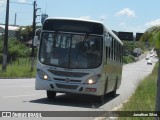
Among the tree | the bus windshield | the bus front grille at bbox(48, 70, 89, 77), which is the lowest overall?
the bus front grille at bbox(48, 70, 89, 77)

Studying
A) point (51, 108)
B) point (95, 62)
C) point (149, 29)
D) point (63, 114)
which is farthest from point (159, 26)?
point (95, 62)

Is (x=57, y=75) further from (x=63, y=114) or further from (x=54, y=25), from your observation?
(x=63, y=114)

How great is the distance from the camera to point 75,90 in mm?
Answer: 16859

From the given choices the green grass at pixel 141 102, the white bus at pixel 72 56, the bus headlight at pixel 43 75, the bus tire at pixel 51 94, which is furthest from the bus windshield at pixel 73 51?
the green grass at pixel 141 102

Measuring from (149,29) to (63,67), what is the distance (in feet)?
30.6

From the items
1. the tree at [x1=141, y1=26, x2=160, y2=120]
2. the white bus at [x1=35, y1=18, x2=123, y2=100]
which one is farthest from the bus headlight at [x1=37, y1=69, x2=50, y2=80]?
the tree at [x1=141, y1=26, x2=160, y2=120]

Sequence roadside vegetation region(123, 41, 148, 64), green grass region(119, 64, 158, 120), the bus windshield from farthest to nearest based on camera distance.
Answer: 1. the bus windshield
2. green grass region(119, 64, 158, 120)
3. roadside vegetation region(123, 41, 148, 64)

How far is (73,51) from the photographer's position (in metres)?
17.1

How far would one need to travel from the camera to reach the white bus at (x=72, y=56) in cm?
1686

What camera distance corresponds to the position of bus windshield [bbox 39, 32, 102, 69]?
17016 mm

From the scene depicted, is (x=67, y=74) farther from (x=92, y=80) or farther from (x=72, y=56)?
(x=92, y=80)

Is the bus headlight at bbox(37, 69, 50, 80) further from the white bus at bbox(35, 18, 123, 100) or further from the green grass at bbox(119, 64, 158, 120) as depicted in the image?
the green grass at bbox(119, 64, 158, 120)

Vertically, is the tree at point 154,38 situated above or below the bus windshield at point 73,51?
above

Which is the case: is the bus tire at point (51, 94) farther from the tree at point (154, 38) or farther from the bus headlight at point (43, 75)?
the tree at point (154, 38)
